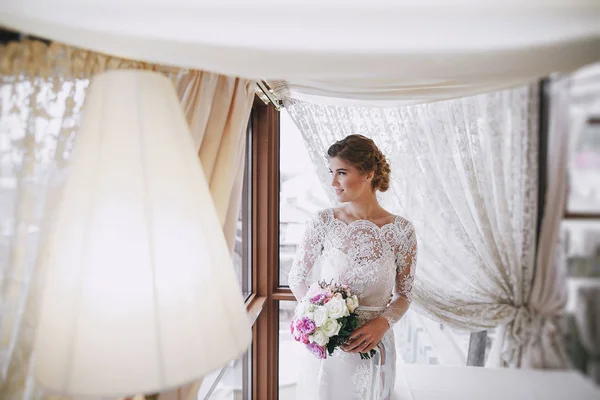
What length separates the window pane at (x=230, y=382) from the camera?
156cm

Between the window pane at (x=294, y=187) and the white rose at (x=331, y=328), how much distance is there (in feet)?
3.11

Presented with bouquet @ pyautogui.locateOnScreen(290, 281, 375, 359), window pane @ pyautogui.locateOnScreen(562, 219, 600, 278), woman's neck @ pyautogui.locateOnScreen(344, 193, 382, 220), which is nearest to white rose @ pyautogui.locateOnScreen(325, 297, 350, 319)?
bouquet @ pyautogui.locateOnScreen(290, 281, 375, 359)

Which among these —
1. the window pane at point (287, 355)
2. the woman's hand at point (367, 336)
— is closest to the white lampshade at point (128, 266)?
the woman's hand at point (367, 336)

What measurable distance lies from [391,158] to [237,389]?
5.37 ft

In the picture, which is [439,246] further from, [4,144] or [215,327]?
[4,144]

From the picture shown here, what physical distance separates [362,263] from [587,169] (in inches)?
36.9

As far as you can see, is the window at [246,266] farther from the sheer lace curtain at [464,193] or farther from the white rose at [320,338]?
the white rose at [320,338]

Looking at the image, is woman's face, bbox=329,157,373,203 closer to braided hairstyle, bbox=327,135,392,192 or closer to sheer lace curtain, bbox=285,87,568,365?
braided hairstyle, bbox=327,135,392,192

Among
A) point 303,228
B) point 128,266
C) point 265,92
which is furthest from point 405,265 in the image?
point 128,266

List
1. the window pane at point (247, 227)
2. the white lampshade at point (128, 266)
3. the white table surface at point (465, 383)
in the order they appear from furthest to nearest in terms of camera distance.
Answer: the window pane at point (247, 227)
the white table surface at point (465, 383)
the white lampshade at point (128, 266)

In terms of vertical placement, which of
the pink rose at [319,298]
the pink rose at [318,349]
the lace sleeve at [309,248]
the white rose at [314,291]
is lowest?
the pink rose at [318,349]

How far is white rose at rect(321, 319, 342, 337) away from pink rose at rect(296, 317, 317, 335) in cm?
4

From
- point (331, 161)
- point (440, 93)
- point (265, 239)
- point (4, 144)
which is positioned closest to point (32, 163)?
point (4, 144)

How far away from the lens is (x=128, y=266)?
508 mm
